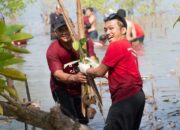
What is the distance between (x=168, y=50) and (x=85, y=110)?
11354 millimetres

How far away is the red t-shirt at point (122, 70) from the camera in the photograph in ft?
14.5

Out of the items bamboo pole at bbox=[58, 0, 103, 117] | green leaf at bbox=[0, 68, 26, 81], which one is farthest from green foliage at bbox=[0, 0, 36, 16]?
green leaf at bbox=[0, 68, 26, 81]

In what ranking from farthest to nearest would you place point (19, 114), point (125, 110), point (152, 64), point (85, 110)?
point (152, 64), point (85, 110), point (125, 110), point (19, 114)

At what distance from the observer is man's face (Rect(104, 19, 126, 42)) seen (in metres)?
4.56

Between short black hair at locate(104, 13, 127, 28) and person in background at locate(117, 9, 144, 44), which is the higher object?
short black hair at locate(104, 13, 127, 28)

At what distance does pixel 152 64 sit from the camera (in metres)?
13.0

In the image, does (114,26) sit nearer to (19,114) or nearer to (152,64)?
(19,114)

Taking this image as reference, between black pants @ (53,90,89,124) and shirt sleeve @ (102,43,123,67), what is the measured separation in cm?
110

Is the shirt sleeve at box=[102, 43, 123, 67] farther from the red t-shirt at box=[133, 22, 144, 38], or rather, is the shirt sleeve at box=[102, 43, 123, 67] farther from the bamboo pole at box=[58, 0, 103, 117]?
the red t-shirt at box=[133, 22, 144, 38]

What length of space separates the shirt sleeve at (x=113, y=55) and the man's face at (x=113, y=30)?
18 cm

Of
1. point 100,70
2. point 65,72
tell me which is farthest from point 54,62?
point 100,70

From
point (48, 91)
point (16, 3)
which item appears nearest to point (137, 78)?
point (48, 91)

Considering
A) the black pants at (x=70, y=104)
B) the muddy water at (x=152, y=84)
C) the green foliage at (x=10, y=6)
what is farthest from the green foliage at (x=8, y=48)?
the green foliage at (x=10, y=6)

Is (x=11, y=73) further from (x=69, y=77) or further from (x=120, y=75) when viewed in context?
(x=69, y=77)
